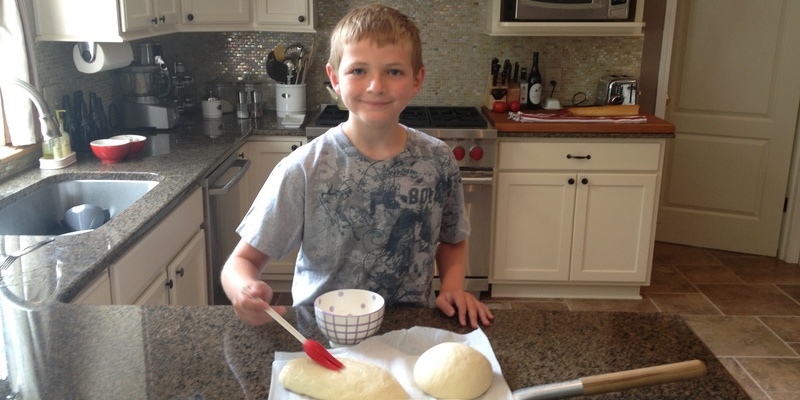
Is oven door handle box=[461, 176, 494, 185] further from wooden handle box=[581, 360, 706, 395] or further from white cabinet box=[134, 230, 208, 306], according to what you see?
wooden handle box=[581, 360, 706, 395]

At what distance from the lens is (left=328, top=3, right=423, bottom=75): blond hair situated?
1231 millimetres

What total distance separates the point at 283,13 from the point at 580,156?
5.03 feet

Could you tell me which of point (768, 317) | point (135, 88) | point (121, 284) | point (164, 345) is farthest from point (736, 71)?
point (164, 345)

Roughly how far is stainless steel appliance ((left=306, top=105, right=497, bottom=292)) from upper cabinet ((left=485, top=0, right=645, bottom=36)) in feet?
1.43

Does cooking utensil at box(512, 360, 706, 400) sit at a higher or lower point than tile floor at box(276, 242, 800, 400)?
higher

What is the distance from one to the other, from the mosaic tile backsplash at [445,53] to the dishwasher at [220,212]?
0.82 meters

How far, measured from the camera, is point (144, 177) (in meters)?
2.29

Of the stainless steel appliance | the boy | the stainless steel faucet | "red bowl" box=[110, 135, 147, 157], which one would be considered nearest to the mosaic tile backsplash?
the stainless steel appliance

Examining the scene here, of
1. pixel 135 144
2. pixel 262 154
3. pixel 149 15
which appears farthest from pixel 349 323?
pixel 262 154

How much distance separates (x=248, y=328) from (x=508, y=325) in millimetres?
414

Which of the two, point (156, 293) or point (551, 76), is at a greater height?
point (551, 76)

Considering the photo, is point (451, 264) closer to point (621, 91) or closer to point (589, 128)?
point (589, 128)

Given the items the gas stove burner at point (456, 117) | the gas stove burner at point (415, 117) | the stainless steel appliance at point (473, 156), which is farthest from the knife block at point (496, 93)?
the gas stove burner at point (415, 117)

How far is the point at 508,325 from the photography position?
113cm
